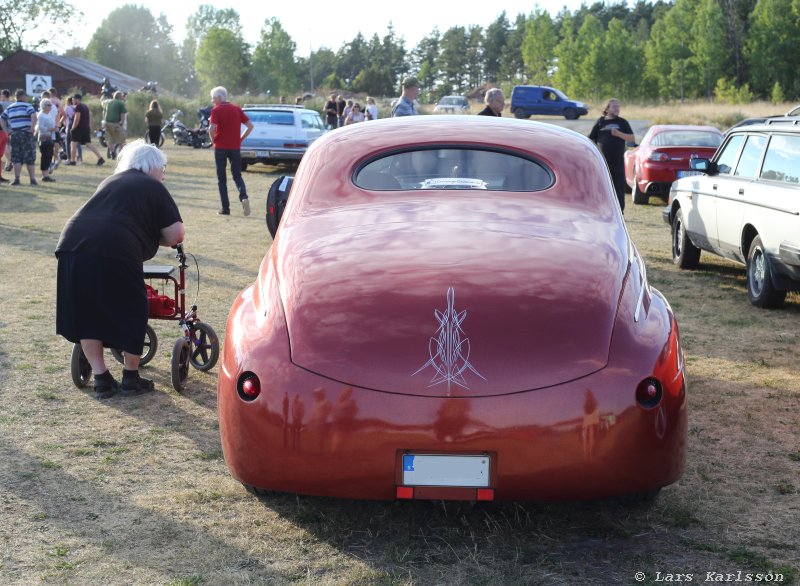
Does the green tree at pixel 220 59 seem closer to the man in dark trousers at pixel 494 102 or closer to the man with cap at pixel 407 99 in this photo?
the man with cap at pixel 407 99

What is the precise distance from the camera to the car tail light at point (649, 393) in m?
3.88

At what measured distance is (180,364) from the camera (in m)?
6.46

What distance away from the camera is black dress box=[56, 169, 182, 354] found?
5.96 m

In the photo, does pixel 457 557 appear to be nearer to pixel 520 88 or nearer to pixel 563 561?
pixel 563 561

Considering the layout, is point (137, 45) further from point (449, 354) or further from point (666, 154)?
point (449, 354)

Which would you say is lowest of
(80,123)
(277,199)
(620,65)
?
(80,123)

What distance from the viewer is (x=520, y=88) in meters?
65.2

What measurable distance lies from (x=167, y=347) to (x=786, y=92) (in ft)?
288

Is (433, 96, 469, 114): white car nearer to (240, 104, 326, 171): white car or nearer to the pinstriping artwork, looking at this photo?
(240, 104, 326, 171): white car

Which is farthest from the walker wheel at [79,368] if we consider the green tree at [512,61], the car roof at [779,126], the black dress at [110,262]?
the green tree at [512,61]

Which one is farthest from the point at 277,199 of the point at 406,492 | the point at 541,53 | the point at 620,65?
the point at 541,53

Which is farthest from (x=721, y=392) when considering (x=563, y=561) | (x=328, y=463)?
(x=328, y=463)

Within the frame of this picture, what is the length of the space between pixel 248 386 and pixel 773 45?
8909 centimetres

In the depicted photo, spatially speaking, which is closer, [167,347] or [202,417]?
[202,417]
